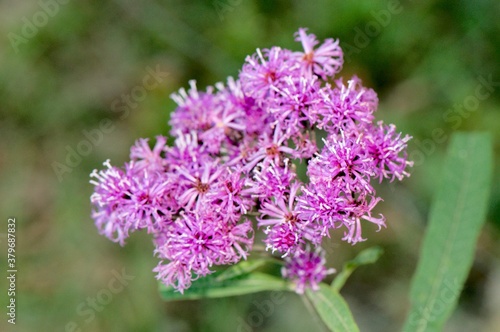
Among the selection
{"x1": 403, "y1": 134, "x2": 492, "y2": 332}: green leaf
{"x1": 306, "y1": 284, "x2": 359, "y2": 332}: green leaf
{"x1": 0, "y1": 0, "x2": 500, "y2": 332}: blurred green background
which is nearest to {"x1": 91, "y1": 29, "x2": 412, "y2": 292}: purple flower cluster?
{"x1": 306, "y1": 284, "x2": 359, "y2": 332}: green leaf

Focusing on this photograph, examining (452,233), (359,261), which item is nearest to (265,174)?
(359,261)

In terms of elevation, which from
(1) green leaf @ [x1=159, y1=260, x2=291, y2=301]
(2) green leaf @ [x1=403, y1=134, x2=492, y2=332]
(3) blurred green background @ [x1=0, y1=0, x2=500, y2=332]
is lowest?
(2) green leaf @ [x1=403, y1=134, x2=492, y2=332]

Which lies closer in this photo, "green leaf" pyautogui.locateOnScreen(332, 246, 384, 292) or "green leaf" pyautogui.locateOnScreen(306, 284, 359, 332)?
"green leaf" pyautogui.locateOnScreen(306, 284, 359, 332)

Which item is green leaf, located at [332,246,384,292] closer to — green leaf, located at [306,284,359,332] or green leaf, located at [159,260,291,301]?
green leaf, located at [306,284,359,332]

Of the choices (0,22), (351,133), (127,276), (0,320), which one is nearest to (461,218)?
(351,133)

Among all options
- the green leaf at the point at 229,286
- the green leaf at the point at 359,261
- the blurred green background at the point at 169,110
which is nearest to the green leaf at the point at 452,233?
the green leaf at the point at 359,261

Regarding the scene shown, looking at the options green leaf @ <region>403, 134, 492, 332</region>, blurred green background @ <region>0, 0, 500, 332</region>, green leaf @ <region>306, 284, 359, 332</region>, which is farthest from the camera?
blurred green background @ <region>0, 0, 500, 332</region>
